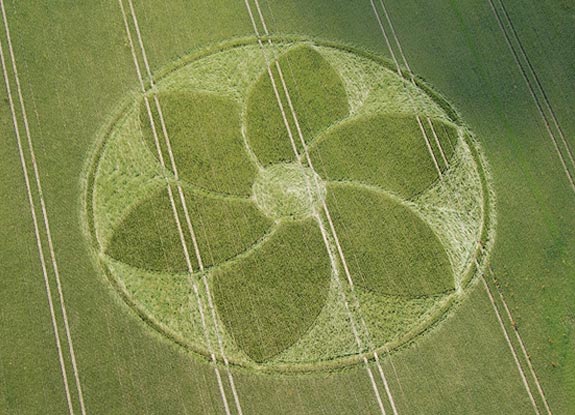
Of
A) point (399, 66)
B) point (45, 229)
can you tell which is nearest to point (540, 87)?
point (399, 66)

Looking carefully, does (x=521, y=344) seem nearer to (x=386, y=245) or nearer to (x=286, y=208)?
(x=386, y=245)

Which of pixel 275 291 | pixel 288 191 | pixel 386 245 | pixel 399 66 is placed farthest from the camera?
pixel 399 66

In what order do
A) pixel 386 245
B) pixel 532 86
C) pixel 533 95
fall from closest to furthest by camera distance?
pixel 386 245 < pixel 533 95 < pixel 532 86

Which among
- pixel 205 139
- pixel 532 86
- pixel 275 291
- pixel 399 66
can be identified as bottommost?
pixel 275 291

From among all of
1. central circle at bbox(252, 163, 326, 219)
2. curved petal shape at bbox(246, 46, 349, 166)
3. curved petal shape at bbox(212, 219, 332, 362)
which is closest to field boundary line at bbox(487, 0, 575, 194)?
curved petal shape at bbox(246, 46, 349, 166)

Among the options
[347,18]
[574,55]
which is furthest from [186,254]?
[574,55]

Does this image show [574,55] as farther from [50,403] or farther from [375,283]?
[50,403]

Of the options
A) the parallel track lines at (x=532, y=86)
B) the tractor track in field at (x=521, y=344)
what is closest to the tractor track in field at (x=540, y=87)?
the parallel track lines at (x=532, y=86)

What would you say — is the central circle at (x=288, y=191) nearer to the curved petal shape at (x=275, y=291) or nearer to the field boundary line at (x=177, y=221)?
the curved petal shape at (x=275, y=291)
